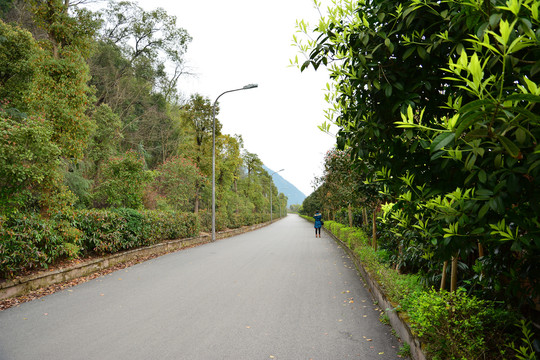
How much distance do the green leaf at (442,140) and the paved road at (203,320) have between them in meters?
2.80

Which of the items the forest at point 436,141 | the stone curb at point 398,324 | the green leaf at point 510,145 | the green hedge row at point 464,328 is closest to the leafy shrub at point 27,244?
the forest at point 436,141

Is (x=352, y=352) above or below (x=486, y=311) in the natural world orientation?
below

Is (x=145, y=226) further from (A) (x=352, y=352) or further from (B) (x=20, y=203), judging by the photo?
(A) (x=352, y=352)

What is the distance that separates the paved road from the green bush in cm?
76

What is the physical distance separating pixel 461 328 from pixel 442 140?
2.17m

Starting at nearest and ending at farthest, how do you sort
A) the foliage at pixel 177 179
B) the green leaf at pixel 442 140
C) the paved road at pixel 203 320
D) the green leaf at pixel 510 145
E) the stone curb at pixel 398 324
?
the green leaf at pixel 510 145
the green leaf at pixel 442 140
the stone curb at pixel 398 324
the paved road at pixel 203 320
the foliage at pixel 177 179

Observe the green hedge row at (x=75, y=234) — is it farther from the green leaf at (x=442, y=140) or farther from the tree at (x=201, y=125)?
the tree at (x=201, y=125)

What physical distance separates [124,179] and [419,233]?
511 inches

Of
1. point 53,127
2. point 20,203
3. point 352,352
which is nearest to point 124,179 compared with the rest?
point 53,127

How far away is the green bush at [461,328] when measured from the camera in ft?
8.36

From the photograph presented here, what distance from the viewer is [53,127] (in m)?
8.20

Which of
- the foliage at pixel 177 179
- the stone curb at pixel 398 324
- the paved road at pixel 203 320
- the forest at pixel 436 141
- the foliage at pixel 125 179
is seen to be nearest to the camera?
the forest at pixel 436 141

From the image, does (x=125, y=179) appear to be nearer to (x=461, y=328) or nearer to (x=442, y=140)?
(x=461, y=328)

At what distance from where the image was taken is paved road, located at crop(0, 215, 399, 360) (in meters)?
3.52
